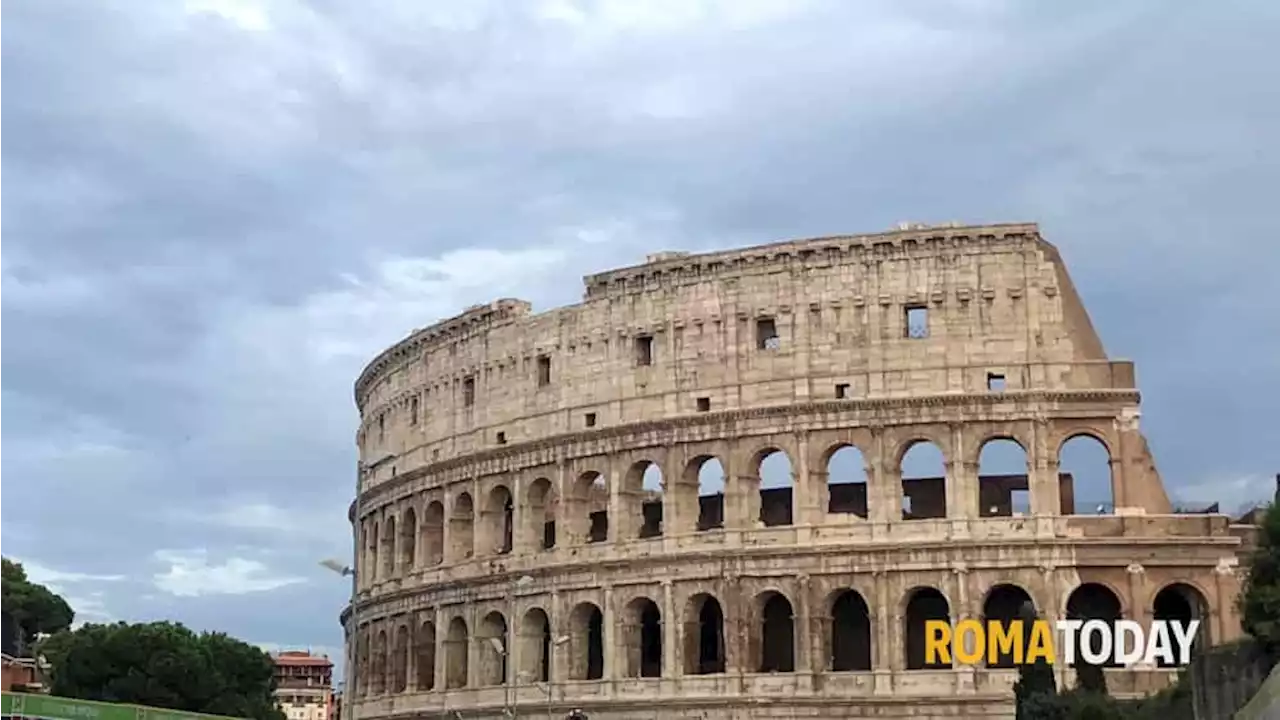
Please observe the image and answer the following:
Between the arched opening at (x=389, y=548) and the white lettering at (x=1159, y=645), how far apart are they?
81.0ft

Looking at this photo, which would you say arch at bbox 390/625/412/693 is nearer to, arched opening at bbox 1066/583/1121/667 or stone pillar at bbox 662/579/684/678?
stone pillar at bbox 662/579/684/678

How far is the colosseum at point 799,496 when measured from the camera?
3619 cm

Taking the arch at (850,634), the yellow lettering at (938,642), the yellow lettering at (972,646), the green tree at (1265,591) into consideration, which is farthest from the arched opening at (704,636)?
the green tree at (1265,591)

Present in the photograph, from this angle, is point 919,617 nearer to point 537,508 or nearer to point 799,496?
point 799,496

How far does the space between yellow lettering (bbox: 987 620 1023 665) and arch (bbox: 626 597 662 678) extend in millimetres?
8634

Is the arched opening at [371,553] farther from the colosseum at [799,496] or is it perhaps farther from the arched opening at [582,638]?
the arched opening at [582,638]

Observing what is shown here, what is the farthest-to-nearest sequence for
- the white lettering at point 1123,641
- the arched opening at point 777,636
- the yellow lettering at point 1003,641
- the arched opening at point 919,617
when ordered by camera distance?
the arched opening at point 777,636
the arched opening at point 919,617
the yellow lettering at point 1003,641
the white lettering at point 1123,641

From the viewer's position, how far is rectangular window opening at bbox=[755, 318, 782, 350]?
1549 inches

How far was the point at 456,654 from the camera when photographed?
149 ft

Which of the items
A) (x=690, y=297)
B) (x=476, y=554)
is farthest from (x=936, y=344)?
(x=476, y=554)

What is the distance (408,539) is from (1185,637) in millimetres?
24668

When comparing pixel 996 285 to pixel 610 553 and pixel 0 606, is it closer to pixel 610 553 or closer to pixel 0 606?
pixel 610 553

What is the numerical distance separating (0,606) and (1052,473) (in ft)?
197

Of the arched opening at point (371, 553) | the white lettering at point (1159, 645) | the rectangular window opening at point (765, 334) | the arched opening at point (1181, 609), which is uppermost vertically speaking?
the rectangular window opening at point (765, 334)
